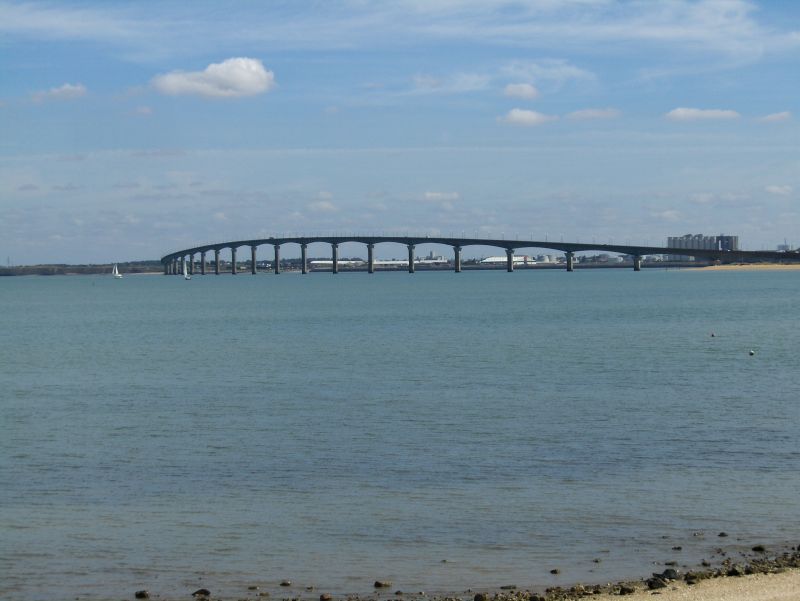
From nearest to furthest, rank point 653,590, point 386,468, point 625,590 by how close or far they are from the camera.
→ 1. point 653,590
2. point 625,590
3. point 386,468

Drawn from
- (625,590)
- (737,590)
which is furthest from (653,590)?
(737,590)

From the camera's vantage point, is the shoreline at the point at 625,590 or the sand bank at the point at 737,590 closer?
the sand bank at the point at 737,590

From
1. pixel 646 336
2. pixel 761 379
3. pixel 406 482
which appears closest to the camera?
pixel 406 482

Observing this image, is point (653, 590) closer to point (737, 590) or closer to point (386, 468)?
point (737, 590)

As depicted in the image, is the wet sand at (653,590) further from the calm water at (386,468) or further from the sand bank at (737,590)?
the calm water at (386,468)

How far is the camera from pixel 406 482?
21.9 m

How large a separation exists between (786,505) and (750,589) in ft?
18.1

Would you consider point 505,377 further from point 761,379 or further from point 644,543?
point 644,543

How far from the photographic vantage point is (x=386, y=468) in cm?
2330

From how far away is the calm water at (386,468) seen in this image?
16891mm

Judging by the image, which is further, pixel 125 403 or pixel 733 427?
pixel 125 403

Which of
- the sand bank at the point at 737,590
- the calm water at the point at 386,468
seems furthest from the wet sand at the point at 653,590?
the calm water at the point at 386,468

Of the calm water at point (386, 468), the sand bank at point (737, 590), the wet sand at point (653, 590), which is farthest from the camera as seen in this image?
the calm water at point (386, 468)

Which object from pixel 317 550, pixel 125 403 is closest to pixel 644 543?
pixel 317 550
